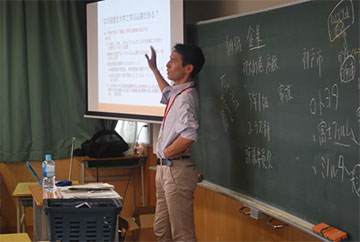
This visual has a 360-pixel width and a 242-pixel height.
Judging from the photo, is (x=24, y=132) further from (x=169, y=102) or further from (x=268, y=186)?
(x=268, y=186)

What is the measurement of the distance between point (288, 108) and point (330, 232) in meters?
0.70

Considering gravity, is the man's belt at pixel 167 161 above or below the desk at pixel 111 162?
above

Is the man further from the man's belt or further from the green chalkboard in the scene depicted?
the green chalkboard

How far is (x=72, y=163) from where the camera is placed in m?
5.06

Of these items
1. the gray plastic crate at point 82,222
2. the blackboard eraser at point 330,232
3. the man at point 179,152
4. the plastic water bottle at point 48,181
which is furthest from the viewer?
the man at point 179,152

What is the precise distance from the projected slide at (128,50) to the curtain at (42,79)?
0.28 metres

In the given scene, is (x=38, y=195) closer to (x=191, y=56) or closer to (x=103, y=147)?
(x=191, y=56)

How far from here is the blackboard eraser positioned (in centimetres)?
230

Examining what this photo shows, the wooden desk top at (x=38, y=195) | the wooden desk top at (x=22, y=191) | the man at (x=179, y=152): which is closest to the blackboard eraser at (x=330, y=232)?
the man at (x=179, y=152)

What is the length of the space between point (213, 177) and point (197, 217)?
570 mm

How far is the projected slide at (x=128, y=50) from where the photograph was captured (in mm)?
3764

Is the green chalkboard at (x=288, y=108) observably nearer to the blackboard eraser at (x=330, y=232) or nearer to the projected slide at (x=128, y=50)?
the blackboard eraser at (x=330, y=232)

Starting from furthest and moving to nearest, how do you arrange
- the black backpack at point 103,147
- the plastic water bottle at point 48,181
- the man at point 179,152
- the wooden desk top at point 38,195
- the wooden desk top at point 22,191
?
1. the black backpack at point 103,147
2. the wooden desk top at point 22,191
3. the man at point 179,152
4. the plastic water bottle at point 48,181
5. the wooden desk top at point 38,195

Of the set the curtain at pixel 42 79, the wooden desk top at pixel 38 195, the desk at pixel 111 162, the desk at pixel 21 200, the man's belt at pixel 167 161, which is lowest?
the desk at pixel 21 200
